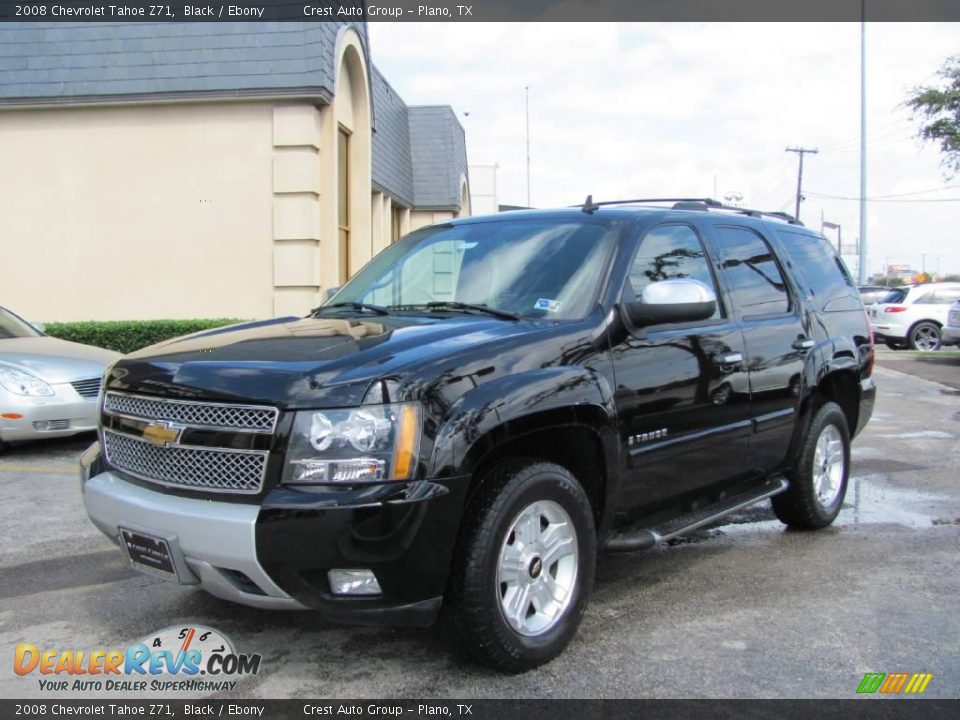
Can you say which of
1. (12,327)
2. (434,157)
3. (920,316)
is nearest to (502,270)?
(12,327)

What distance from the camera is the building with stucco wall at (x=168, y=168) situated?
1305 centimetres

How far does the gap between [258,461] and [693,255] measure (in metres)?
2.62

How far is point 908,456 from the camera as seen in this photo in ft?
27.5

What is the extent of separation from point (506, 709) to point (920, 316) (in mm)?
22165

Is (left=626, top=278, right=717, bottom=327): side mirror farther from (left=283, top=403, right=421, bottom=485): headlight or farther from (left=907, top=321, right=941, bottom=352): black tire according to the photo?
(left=907, top=321, right=941, bottom=352): black tire

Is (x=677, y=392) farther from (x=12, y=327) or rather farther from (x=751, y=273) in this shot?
(x=12, y=327)

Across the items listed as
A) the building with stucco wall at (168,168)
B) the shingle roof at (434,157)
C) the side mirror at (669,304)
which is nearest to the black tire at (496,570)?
the side mirror at (669,304)

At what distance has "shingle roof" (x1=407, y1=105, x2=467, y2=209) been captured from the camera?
2364cm

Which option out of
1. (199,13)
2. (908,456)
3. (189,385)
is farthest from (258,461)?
(199,13)

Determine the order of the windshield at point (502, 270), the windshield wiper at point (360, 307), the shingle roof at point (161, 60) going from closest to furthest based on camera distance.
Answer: the windshield at point (502, 270) < the windshield wiper at point (360, 307) < the shingle roof at point (161, 60)

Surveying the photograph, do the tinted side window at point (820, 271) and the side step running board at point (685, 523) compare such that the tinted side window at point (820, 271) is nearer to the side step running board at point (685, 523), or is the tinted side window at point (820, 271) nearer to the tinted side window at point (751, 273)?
the tinted side window at point (751, 273)

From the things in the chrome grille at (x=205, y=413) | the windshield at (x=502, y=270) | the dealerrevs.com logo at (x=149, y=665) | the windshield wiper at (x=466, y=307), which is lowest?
the dealerrevs.com logo at (x=149, y=665)

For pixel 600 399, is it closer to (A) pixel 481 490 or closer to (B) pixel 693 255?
(A) pixel 481 490

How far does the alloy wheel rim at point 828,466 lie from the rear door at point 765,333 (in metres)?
0.49
